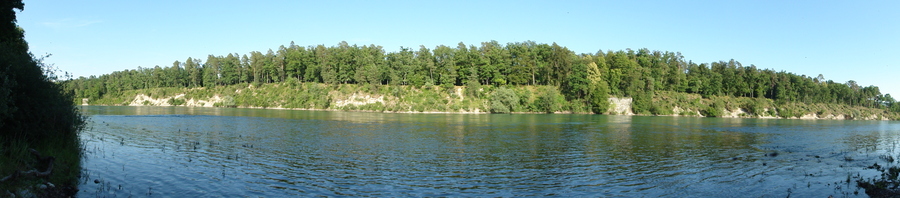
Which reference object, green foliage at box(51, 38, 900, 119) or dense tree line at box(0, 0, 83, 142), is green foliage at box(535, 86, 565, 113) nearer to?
green foliage at box(51, 38, 900, 119)

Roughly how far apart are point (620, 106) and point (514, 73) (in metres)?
30.0

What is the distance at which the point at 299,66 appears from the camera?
493 feet

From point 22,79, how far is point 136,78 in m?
185

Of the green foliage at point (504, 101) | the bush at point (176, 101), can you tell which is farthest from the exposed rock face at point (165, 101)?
the green foliage at point (504, 101)

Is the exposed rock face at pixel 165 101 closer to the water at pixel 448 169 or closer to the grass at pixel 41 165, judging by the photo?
the water at pixel 448 169

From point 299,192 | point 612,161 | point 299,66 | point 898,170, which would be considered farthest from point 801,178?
point 299,66

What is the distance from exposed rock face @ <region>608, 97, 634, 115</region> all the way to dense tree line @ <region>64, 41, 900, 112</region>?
91.1 inches

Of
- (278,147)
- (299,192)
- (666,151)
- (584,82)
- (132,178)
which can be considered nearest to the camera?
(299,192)

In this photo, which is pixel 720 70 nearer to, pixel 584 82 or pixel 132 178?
pixel 584 82

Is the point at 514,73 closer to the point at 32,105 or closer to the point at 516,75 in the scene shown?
the point at 516,75

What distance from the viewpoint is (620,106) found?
12525cm

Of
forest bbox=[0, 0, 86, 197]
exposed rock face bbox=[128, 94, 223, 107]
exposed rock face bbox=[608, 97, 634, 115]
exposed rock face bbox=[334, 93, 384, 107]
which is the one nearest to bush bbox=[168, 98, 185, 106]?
exposed rock face bbox=[128, 94, 223, 107]

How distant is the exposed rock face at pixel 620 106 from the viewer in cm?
12306

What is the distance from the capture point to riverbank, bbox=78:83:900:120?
116 m
